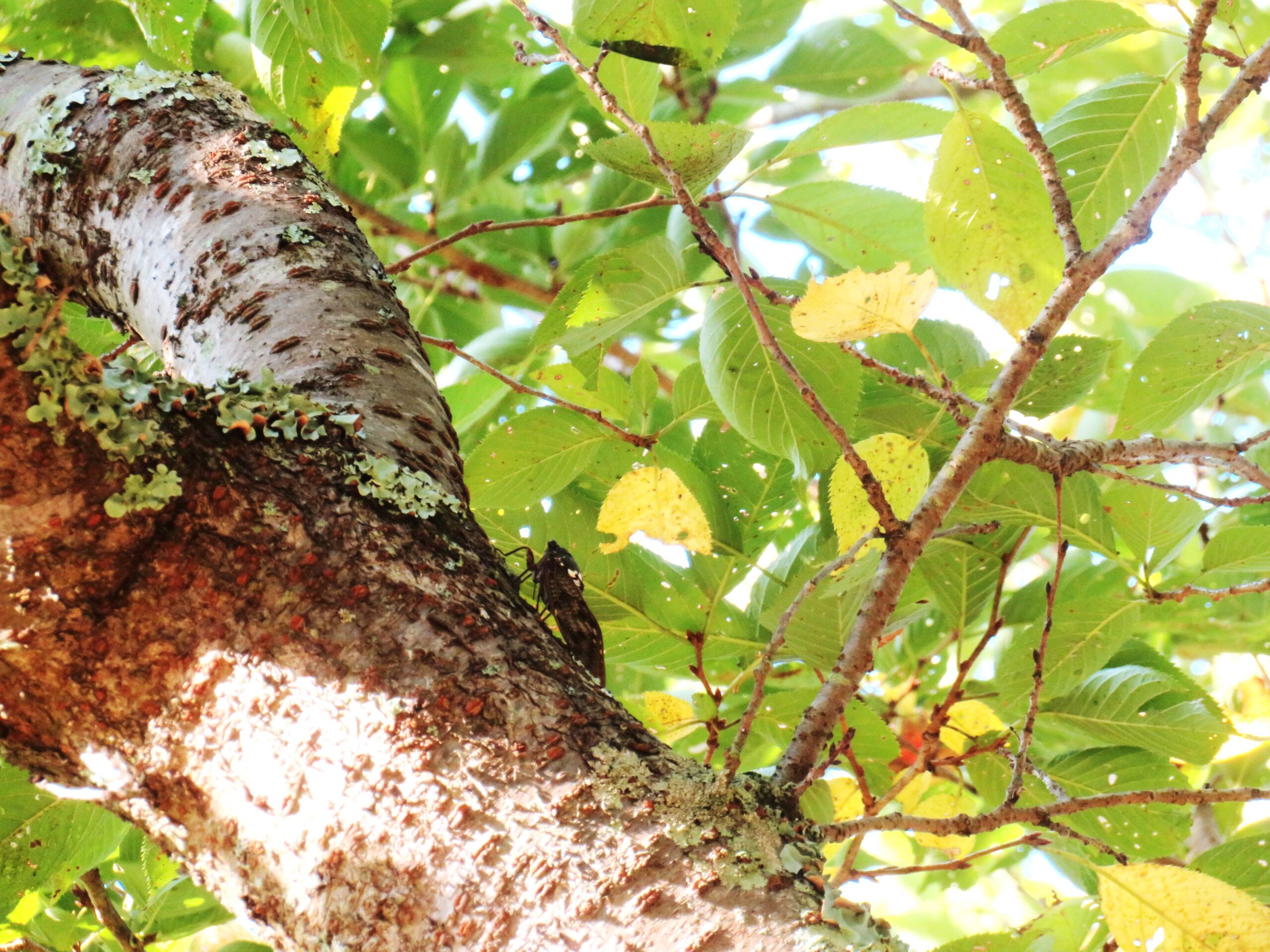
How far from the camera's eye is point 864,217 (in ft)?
3.86

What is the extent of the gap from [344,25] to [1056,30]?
Answer: 0.84m

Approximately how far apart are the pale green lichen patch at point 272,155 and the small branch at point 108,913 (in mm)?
1061

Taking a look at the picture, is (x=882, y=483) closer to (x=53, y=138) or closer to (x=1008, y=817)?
(x=1008, y=817)

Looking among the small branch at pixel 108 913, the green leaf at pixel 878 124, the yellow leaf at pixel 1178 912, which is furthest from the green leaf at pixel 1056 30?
the small branch at pixel 108 913

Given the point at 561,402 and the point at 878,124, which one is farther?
the point at 561,402

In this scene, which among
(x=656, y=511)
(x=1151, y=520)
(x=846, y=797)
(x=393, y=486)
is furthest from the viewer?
(x=846, y=797)

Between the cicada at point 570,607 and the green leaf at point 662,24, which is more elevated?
the green leaf at point 662,24

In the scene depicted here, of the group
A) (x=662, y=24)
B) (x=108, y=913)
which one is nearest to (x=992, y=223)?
(x=662, y=24)

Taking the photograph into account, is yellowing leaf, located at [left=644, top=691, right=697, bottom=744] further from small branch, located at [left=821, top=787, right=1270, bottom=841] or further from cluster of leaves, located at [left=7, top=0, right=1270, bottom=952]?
small branch, located at [left=821, top=787, right=1270, bottom=841]

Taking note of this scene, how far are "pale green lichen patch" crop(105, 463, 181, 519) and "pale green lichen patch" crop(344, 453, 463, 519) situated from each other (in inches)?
5.2

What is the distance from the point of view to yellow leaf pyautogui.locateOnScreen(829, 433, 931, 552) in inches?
37.2

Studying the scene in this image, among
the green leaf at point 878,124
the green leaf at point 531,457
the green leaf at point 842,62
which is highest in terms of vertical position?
the green leaf at point 842,62

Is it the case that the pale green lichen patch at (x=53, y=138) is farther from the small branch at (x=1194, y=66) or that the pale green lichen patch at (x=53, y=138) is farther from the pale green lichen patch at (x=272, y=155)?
the small branch at (x=1194, y=66)

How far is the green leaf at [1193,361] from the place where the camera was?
110cm
